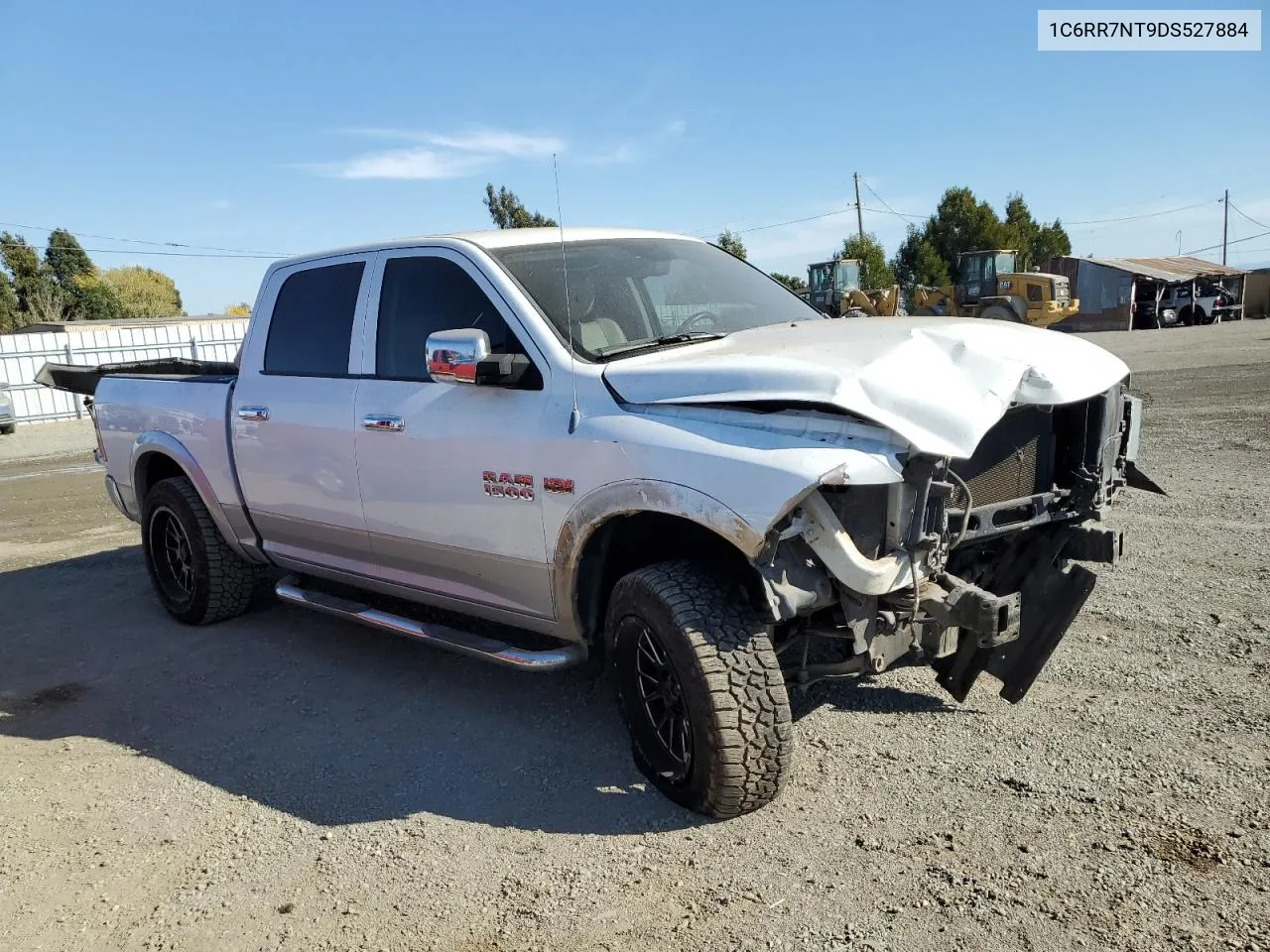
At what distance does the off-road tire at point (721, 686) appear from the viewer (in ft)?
10.3

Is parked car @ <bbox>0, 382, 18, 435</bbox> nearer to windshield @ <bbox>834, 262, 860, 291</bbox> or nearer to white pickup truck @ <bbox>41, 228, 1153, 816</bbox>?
white pickup truck @ <bbox>41, 228, 1153, 816</bbox>

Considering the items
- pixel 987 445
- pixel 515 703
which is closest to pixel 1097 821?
pixel 987 445

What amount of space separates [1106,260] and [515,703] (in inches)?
2121

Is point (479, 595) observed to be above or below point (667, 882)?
above

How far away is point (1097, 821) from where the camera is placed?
10.2ft

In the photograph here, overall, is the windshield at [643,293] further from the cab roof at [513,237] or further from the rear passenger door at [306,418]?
the rear passenger door at [306,418]

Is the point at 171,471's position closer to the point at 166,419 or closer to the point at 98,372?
the point at 166,419

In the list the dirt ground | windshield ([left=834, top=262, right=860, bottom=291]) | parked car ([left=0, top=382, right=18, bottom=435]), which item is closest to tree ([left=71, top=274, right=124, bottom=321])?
parked car ([left=0, top=382, right=18, bottom=435])

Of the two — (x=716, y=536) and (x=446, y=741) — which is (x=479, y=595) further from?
(x=716, y=536)

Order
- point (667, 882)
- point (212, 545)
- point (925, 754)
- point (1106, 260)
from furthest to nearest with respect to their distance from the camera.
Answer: point (1106, 260) < point (212, 545) < point (925, 754) < point (667, 882)

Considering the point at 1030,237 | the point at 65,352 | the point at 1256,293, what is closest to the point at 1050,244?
the point at 1030,237

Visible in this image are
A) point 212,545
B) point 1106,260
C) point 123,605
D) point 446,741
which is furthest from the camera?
point 1106,260

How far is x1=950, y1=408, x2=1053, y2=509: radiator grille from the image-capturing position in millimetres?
3488

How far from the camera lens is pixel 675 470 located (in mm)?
3207
